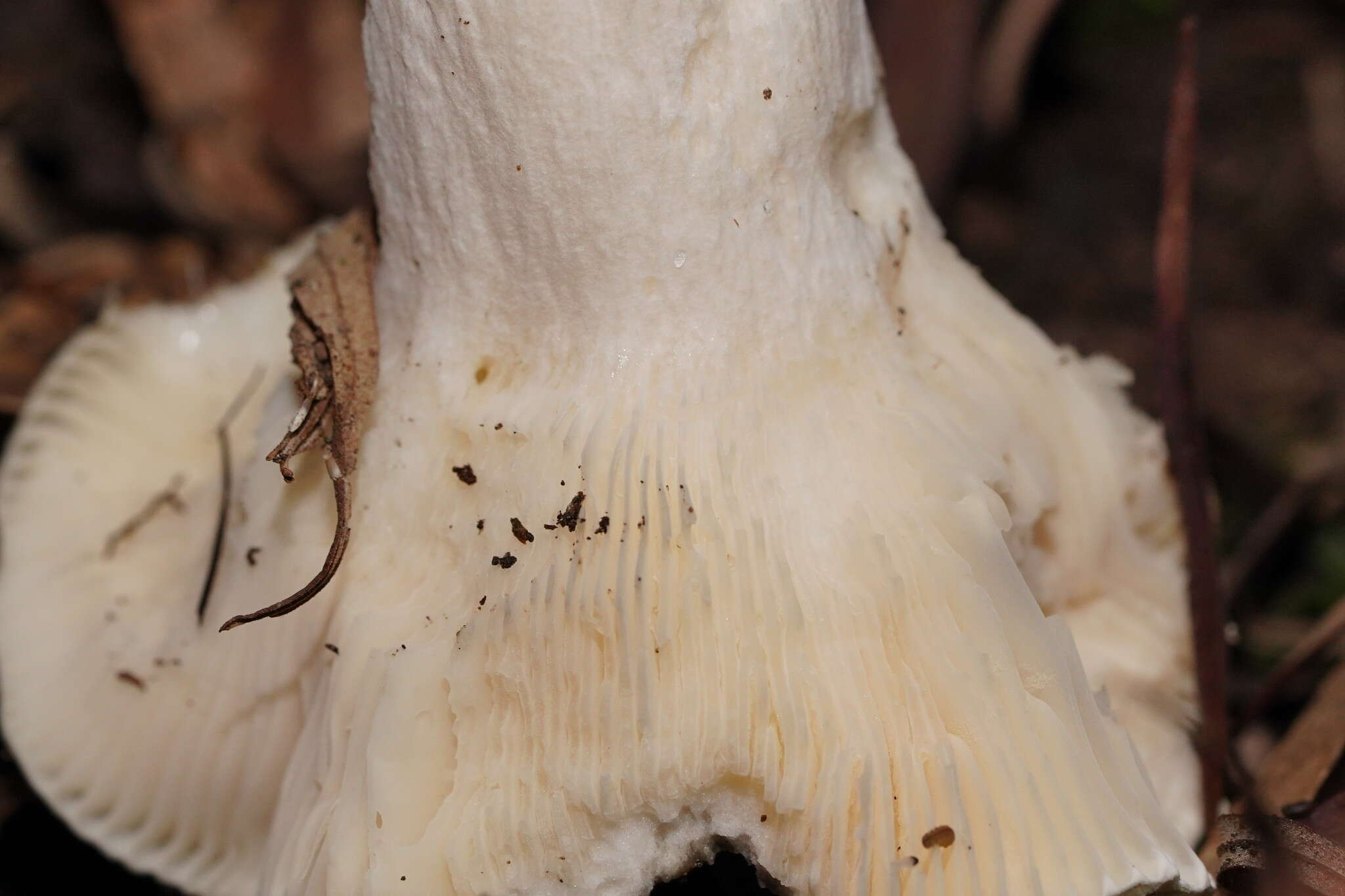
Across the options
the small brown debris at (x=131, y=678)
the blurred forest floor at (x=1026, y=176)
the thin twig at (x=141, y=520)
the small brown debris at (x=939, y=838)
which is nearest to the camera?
the small brown debris at (x=939, y=838)

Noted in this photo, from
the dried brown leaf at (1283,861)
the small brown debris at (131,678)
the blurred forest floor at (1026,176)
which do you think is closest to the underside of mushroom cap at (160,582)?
the small brown debris at (131,678)

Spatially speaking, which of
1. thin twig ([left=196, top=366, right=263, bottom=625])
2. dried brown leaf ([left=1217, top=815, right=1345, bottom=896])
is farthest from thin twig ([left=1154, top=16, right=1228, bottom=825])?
thin twig ([left=196, top=366, right=263, bottom=625])

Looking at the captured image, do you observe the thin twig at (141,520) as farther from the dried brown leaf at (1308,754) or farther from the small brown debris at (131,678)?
the dried brown leaf at (1308,754)

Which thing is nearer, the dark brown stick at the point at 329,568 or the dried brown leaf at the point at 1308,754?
the dark brown stick at the point at 329,568

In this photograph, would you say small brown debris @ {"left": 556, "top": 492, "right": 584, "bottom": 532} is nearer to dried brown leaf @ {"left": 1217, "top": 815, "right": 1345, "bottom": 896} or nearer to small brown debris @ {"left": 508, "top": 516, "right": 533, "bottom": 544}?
small brown debris @ {"left": 508, "top": 516, "right": 533, "bottom": 544}

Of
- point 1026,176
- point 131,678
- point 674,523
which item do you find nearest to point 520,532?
point 674,523

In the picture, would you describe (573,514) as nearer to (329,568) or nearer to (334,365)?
(329,568)

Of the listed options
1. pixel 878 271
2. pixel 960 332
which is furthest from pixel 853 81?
pixel 960 332
